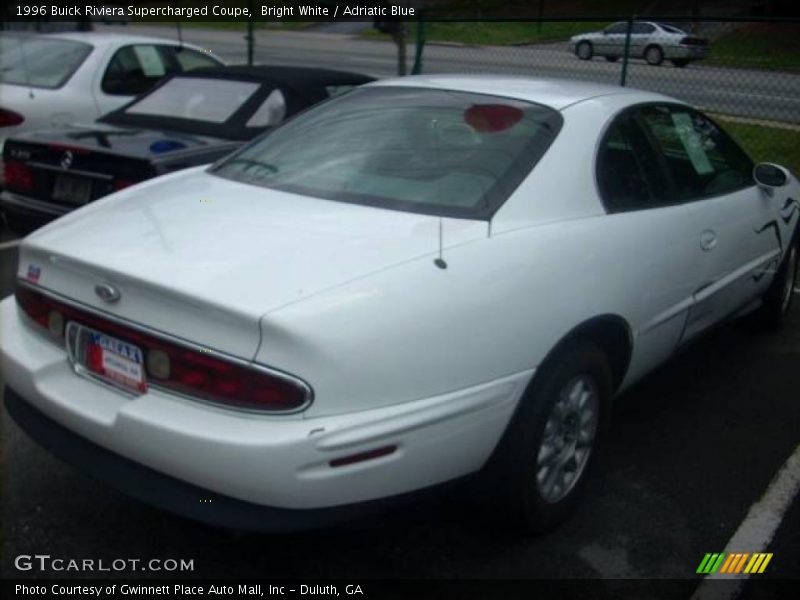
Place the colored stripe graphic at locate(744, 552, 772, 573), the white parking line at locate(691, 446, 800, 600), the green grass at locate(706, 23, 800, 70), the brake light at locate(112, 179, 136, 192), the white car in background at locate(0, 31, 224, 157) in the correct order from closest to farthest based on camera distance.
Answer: the white parking line at locate(691, 446, 800, 600), the colored stripe graphic at locate(744, 552, 772, 573), the brake light at locate(112, 179, 136, 192), the white car in background at locate(0, 31, 224, 157), the green grass at locate(706, 23, 800, 70)

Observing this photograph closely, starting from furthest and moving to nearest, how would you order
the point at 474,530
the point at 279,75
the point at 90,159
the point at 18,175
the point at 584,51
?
the point at 584,51 < the point at 279,75 < the point at 18,175 < the point at 90,159 < the point at 474,530

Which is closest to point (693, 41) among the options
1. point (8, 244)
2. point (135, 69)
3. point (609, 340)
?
point (135, 69)

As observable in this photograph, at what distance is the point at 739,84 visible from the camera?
30.8 ft

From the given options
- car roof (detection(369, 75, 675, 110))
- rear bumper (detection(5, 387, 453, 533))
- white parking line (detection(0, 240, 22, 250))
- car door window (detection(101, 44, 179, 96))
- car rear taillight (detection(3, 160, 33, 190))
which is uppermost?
car roof (detection(369, 75, 675, 110))

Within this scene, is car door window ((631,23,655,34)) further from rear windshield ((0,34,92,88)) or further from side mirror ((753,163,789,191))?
rear windshield ((0,34,92,88))

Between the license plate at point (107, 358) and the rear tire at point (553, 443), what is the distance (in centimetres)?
112

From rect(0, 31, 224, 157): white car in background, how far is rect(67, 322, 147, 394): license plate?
4278 millimetres

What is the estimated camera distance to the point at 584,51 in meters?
10.7

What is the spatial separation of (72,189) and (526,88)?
2571 mm

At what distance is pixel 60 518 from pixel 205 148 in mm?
2536

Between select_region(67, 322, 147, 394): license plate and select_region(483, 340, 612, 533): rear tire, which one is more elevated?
select_region(67, 322, 147, 394): license plate

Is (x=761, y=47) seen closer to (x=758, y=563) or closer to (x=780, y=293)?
(x=780, y=293)

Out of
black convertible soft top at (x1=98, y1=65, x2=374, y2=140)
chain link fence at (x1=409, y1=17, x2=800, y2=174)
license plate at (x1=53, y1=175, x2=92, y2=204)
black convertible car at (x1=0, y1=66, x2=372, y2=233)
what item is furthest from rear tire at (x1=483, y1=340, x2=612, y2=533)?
chain link fence at (x1=409, y1=17, x2=800, y2=174)

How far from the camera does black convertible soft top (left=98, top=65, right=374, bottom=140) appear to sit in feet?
17.6
